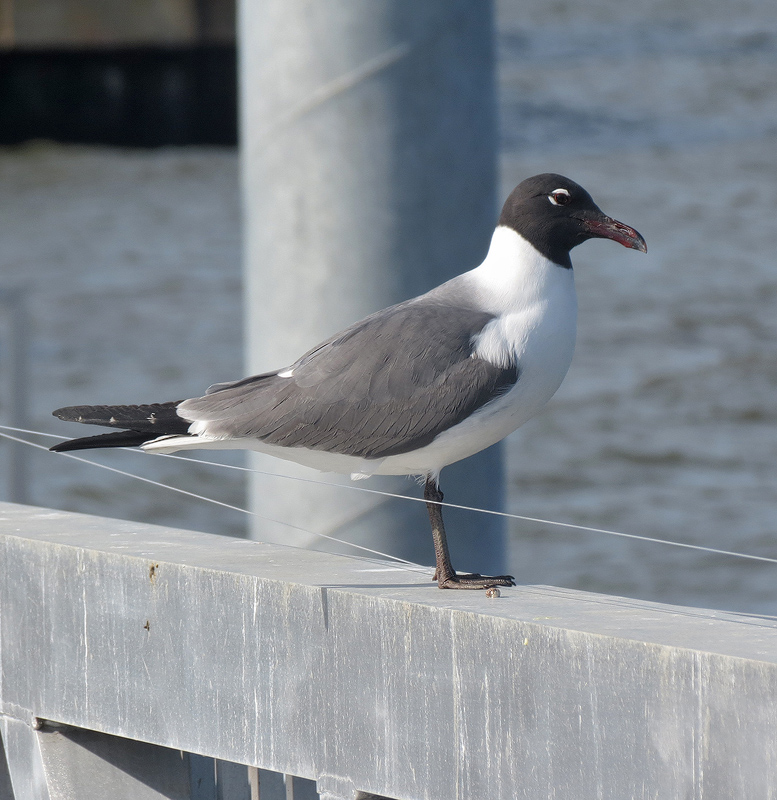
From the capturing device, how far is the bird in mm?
3139

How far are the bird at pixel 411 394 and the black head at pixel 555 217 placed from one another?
0.13 feet

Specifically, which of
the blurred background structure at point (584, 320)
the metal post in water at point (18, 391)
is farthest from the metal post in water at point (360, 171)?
the metal post in water at point (18, 391)

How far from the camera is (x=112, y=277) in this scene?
18.7m

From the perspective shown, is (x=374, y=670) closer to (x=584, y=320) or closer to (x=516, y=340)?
(x=516, y=340)

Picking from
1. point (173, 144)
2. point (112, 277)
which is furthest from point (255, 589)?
point (173, 144)

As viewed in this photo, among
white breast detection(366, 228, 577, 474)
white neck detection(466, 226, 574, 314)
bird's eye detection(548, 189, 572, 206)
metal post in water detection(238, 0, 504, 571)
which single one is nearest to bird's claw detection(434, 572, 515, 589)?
white breast detection(366, 228, 577, 474)

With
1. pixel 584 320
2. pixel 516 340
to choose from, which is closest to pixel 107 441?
pixel 516 340

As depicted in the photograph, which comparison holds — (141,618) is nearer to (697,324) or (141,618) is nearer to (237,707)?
(237,707)

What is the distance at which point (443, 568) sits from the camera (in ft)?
10.4

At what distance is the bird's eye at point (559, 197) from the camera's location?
11.0 feet

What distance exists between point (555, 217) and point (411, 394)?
0.58 m

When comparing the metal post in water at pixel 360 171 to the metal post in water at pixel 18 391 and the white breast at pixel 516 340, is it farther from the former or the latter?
the metal post in water at pixel 18 391

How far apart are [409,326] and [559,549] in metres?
7.66

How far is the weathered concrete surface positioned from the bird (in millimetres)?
256
